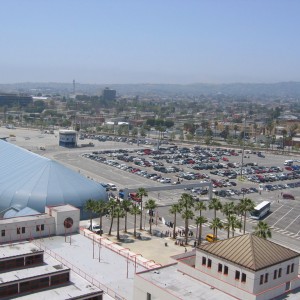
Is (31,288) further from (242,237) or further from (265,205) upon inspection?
(265,205)

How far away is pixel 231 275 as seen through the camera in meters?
32.2

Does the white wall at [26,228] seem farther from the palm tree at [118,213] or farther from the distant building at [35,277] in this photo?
the palm tree at [118,213]

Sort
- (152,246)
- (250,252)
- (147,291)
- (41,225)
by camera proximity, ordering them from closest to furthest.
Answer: (250,252), (147,291), (41,225), (152,246)

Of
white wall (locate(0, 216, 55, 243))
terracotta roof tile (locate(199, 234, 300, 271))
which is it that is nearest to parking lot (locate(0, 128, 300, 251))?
white wall (locate(0, 216, 55, 243))

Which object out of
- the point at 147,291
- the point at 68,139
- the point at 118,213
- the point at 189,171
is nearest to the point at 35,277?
the point at 147,291

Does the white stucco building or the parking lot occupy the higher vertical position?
the white stucco building

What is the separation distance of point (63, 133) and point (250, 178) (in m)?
71.8

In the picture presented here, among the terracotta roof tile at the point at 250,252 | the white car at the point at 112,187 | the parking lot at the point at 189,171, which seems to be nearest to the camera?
the terracotta roof tile at the point at 250,252

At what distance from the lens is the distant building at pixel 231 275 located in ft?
103

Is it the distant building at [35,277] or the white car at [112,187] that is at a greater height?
the distant building at [35,277]

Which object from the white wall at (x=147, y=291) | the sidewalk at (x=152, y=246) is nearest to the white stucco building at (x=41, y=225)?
the sidewalk at (x=152, y=246)

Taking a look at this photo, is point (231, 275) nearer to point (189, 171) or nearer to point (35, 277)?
point (35, 277)

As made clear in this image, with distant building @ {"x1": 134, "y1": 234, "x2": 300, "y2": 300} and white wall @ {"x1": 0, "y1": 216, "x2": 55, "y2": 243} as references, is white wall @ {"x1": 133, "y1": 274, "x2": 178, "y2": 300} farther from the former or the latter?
white wall @ {"x1": 0, "y1": 216, "x2": 55, "y2": 243}

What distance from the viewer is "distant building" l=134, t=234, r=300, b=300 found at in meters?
31.5
